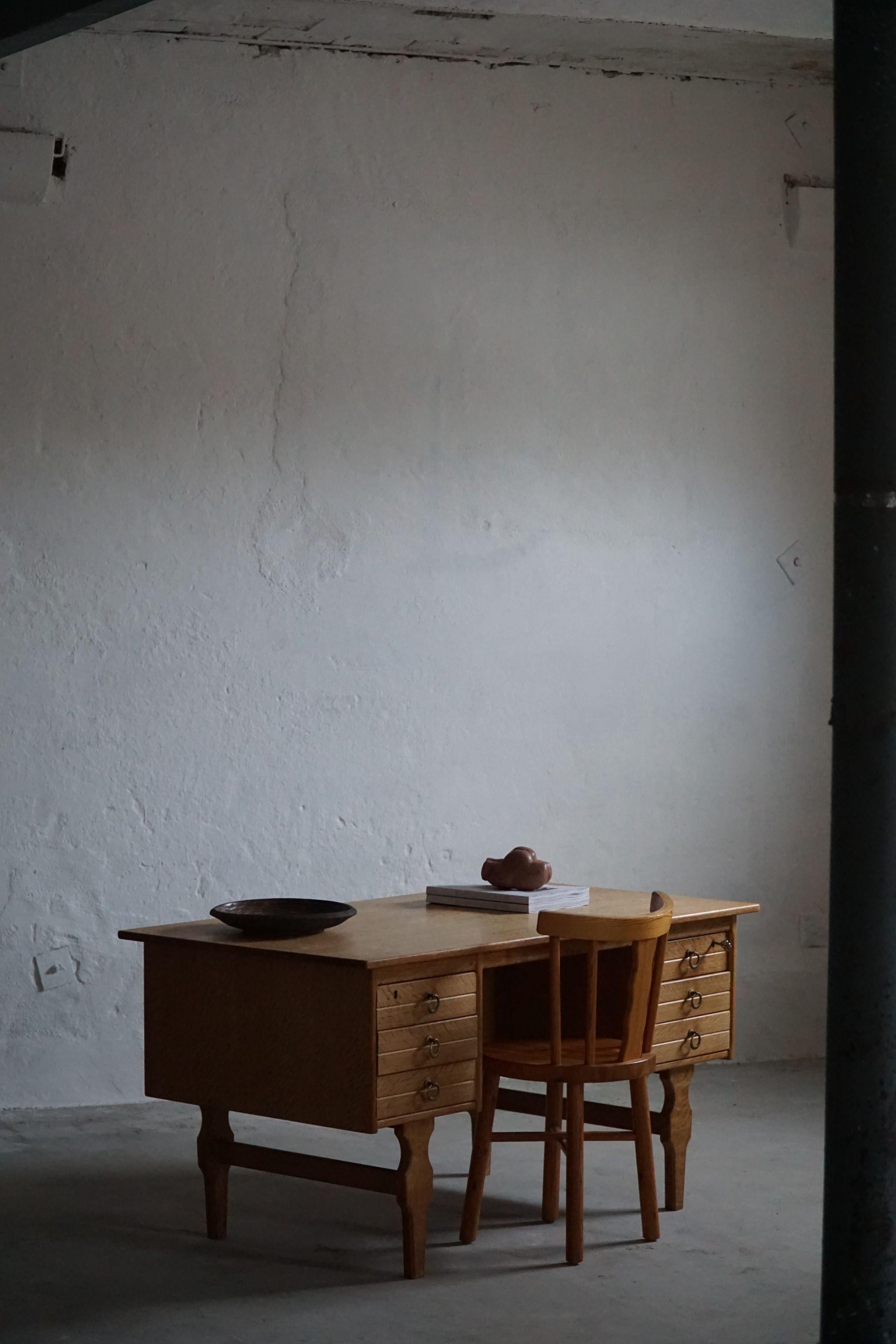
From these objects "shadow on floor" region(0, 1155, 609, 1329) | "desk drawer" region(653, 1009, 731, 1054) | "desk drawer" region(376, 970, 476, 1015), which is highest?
"desk drawer" region(376, 970, 476, 1015)

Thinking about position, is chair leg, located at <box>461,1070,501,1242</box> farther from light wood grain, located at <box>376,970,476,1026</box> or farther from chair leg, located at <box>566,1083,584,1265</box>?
light wood grain, located at <box>376,970,476,1026</box>

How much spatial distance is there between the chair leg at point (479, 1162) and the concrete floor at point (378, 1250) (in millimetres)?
56

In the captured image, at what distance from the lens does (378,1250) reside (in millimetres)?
4262

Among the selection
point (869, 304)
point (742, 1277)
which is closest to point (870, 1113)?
point (742, 1277)

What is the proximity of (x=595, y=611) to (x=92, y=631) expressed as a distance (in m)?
1.97

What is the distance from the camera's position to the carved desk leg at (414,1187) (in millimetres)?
3936

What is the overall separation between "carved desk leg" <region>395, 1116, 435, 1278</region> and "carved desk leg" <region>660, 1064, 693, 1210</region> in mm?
871

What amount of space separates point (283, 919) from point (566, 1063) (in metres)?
0.80

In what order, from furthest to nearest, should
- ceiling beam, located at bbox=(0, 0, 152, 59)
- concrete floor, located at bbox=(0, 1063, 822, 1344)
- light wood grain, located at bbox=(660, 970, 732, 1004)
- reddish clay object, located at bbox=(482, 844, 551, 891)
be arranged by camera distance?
reddish clay object, located at bbox=(482, 844, 551, 891), light wood grain, located at bbox=(660, 970, 732, 1004), ceiling beam, located at bbox=(0, 0, 152, 59), concrete floor, located at bbox=(0, 1063, 822, 1344)

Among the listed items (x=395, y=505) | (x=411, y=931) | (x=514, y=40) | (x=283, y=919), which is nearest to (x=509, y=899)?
(x=411, y=931)

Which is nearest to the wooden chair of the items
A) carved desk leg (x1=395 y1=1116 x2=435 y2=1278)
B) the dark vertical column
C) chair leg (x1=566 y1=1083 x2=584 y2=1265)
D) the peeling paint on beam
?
chair leg (x1=566 y1=1083 x2=584 y2=1265)

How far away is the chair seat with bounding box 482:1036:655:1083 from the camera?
13.4 feet

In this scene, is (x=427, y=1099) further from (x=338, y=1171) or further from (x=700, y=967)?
(x=700, y=967)

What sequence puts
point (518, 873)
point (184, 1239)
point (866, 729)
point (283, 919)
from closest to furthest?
point (866, 729) → point (283, 919) → point (184, 1239) → point (518, 873)
